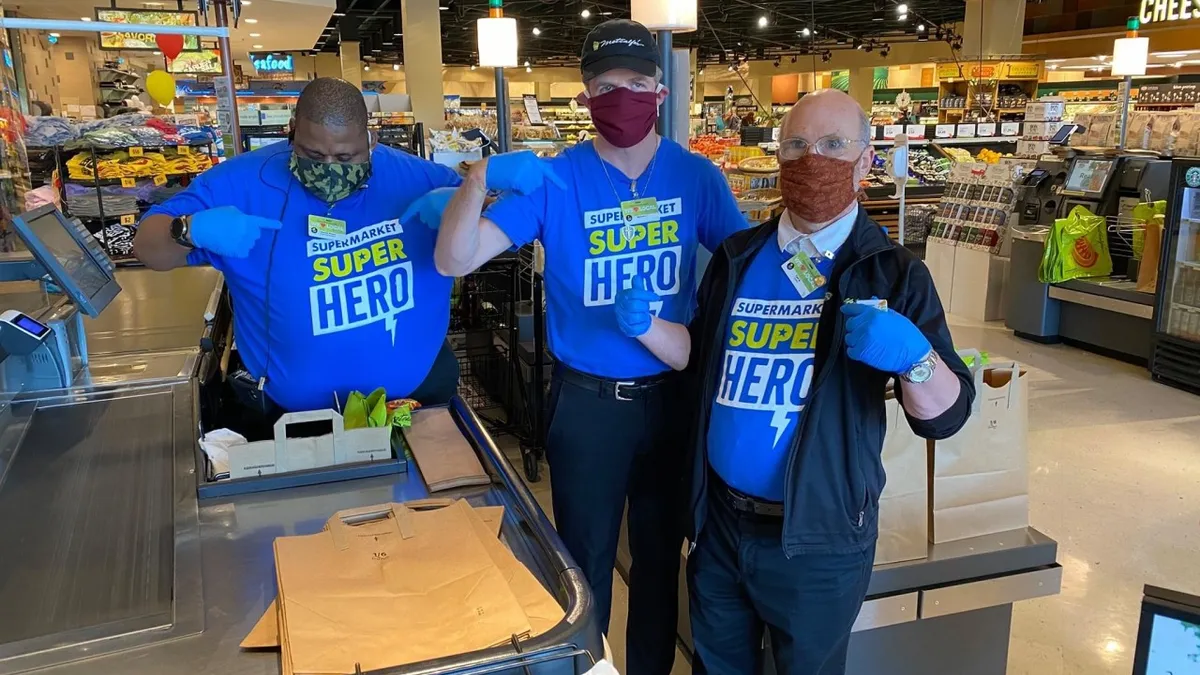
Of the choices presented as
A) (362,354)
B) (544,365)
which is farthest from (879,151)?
(362,354)

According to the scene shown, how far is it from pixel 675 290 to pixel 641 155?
1.09ft

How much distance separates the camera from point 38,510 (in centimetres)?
155

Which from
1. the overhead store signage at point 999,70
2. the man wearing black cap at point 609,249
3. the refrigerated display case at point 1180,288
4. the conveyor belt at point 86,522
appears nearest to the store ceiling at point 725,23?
the overhead store signage at point 999,70

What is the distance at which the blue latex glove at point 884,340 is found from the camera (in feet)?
4.72

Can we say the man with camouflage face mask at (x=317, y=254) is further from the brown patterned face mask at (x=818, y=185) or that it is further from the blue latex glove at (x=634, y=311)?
the brown patterned face mask at (x=818, y=185)

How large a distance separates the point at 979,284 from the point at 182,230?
7.02m

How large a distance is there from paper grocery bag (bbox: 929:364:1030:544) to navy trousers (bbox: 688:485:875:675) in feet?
2.22

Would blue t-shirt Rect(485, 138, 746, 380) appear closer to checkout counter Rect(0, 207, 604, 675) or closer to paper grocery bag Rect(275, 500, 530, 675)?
checkout counter Rect(0, 207, 604, 675)

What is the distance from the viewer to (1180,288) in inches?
221

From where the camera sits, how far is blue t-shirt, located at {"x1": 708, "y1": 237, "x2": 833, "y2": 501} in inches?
66.5

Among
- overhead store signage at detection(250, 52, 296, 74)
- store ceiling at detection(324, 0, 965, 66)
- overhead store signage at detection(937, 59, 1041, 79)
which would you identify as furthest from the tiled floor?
overhead store signage at detection(250, 52, 296, 74)

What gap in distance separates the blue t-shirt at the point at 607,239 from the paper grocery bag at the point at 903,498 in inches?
27.0

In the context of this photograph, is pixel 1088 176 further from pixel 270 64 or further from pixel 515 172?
pixel 270 64

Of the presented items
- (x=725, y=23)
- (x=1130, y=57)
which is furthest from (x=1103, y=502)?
(x=725, y=23)
